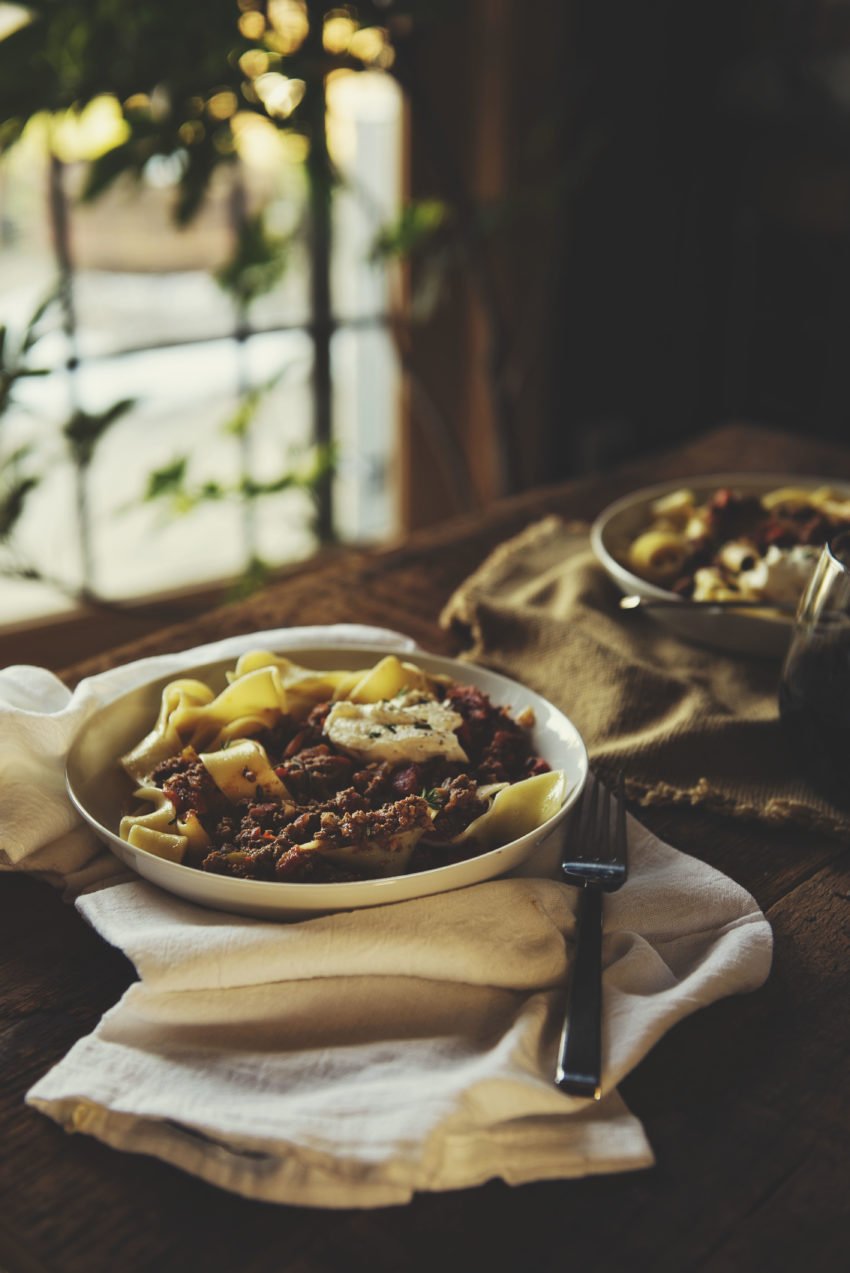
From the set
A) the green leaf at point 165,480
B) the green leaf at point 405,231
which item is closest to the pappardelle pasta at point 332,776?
the green leaf at point 165,480

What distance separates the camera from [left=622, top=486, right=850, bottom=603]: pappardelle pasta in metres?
1.39

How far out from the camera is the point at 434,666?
4.08 ft

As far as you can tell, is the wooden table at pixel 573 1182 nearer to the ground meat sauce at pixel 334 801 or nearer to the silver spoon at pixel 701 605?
the ground meat sauce at pixel 334 801

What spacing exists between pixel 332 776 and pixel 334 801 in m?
0.05

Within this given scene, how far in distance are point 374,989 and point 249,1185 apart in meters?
0.16

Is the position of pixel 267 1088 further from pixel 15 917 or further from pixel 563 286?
pixel 563 286

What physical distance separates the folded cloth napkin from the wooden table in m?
0.02

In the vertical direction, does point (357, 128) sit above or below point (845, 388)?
above

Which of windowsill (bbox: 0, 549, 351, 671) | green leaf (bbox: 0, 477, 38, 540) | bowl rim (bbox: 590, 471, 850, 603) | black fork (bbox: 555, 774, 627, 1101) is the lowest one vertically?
windowsill (bbox: 0, 549, 351, 671)

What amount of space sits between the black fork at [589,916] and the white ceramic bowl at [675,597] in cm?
31

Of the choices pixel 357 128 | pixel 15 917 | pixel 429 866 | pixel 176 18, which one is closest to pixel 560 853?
pixel 429 866

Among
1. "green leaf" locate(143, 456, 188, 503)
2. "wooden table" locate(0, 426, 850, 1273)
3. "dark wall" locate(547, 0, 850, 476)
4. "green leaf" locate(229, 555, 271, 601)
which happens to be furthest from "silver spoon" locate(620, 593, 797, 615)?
"dark wall" locate(547, 0, 850, 476)

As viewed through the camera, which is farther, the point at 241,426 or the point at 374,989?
the point at 241,426

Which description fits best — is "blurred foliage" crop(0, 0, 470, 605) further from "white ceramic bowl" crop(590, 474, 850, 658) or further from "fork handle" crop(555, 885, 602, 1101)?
"fork handle" crop(555, 885, 602, 1101)
